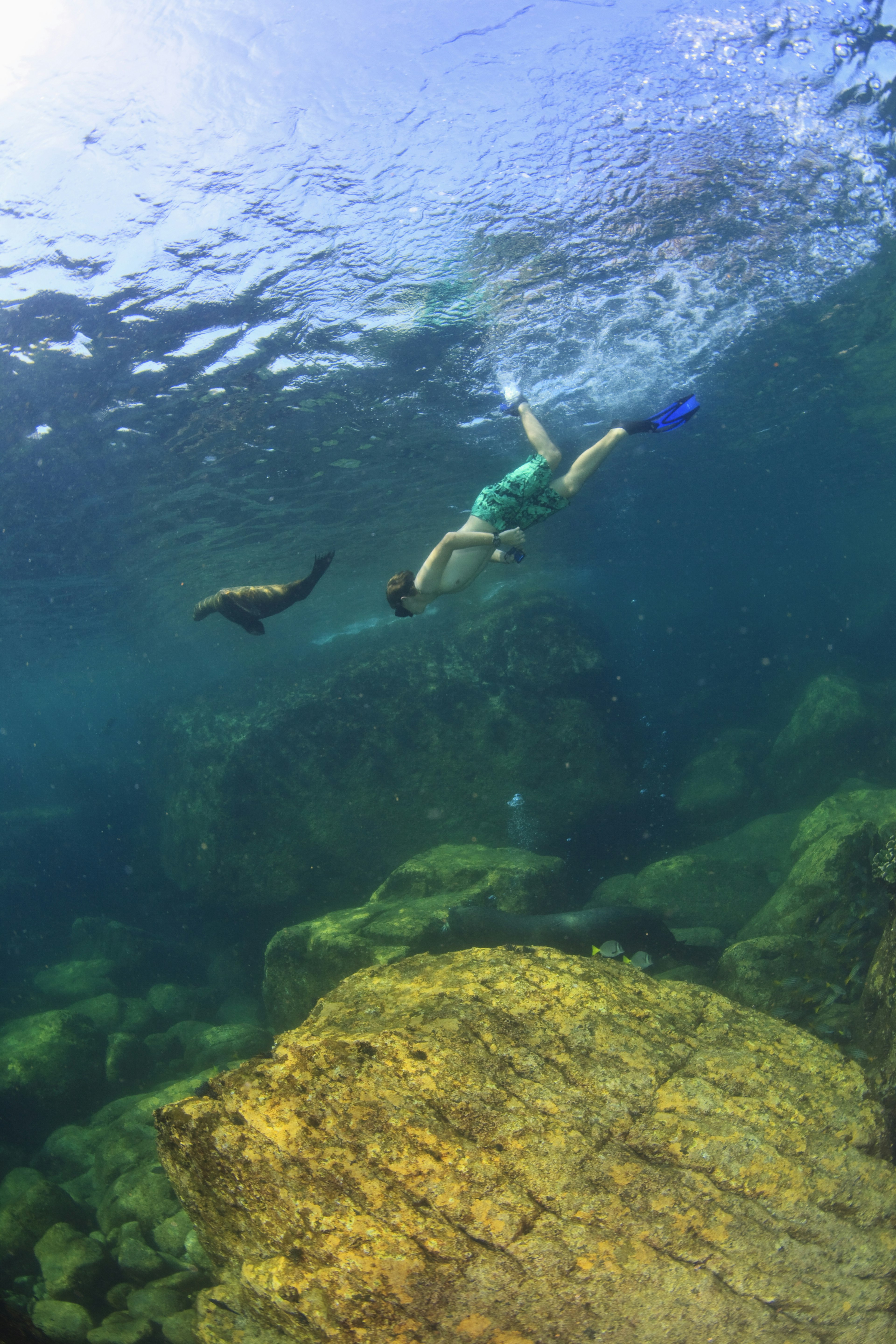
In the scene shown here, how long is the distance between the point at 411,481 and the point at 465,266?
28.5 ft

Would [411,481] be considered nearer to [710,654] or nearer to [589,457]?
[589,457]

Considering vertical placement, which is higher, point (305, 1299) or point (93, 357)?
point (93, 357)

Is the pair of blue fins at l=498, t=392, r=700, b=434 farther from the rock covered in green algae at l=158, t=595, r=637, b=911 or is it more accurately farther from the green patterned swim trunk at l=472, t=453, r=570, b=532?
the rock covered in green algae at l=158, t=595, r=637, b=911

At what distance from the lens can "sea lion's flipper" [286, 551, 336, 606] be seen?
24.8 ft

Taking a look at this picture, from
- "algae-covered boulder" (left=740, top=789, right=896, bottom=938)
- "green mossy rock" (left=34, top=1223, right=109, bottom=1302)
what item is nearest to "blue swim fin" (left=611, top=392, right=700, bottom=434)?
"algae-covered boulder" (left=740, top=789, right=896, bottom=938)

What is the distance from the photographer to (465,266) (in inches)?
438

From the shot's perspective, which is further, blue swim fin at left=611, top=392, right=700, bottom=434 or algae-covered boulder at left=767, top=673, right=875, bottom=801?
algae-covered boulder at left=767, top=673, right=875, bottom=801

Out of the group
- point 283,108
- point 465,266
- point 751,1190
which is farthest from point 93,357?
point 751,1190

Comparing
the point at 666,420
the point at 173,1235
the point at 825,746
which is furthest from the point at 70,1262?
the point at 825,746

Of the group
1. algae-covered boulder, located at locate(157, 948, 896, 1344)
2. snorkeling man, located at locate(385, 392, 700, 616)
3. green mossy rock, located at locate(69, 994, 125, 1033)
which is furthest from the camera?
green mossy rock, located at locate(69, 994, 125, 1033)

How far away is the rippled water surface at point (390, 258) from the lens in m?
7.82

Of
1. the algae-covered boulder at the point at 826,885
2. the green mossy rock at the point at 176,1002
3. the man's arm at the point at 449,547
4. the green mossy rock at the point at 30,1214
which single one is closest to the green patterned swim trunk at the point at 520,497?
the man's arm at the point at 449,547

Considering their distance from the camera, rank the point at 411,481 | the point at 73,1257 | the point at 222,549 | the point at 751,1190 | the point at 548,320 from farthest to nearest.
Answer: the point at 222,549 < the point at 411,481 < the point at 548,320 < the point at 73,1257 < the point at 751,1190

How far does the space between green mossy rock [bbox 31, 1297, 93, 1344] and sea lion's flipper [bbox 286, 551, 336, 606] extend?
6317mm
